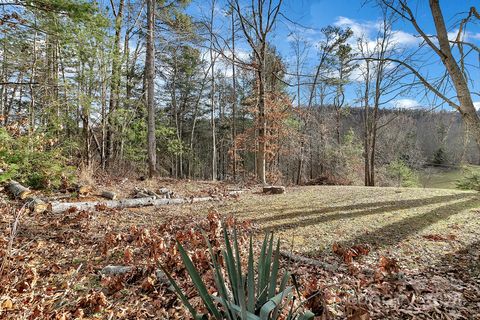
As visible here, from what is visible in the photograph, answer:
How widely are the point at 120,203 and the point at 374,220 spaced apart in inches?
183

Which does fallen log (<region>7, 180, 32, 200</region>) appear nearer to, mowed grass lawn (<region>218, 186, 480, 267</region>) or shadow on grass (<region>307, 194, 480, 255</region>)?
mowed grass lawn (<region>218, 186, 480, 267</region>)

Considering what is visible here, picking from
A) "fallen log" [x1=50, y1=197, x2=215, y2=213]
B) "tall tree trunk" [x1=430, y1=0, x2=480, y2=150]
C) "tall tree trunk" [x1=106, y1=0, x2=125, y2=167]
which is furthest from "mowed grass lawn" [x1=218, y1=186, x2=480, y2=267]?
"tall tree trunk" [x1=106, y1=0, x2=125, y2=167]

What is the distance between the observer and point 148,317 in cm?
169

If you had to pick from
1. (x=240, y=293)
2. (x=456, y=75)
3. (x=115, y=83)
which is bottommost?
(x=240, y=293)

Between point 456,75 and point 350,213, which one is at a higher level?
point 456,75

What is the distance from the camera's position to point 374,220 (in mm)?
4102

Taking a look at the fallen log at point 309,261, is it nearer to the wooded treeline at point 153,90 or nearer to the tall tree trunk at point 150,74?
the wooded treeline at point 153,90

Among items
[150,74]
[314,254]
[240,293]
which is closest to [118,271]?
[240,293]

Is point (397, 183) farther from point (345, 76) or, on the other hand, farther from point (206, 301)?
point (206, 301)

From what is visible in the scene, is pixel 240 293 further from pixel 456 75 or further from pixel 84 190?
pixel 84 190

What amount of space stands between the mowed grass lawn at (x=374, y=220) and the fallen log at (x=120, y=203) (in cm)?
106

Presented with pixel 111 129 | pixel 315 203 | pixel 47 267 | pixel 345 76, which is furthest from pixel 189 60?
pixel 47 267

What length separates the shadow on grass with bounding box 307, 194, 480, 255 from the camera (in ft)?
10.6

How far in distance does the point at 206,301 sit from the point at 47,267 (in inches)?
77.5
